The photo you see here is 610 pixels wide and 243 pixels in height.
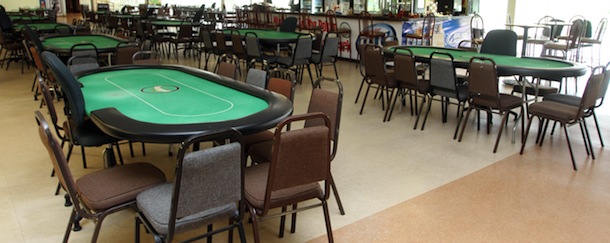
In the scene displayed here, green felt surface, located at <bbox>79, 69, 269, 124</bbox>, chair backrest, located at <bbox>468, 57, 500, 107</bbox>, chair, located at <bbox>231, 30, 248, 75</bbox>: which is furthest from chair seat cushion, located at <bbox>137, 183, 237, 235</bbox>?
chair, located at <bbox>231, 30, 248, 75</bbox>

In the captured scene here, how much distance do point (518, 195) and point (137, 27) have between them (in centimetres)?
851

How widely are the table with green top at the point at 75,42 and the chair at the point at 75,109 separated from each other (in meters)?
2.62

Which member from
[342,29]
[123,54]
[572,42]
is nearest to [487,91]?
[123,54]

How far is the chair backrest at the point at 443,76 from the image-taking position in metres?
4.60

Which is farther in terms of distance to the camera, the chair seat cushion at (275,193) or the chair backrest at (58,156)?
→ the chair seat cushion at (275,193)

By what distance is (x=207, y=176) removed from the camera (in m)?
1.83

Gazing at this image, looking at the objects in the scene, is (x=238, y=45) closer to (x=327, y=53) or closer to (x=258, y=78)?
(x=327, y=53)

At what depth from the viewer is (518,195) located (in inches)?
131

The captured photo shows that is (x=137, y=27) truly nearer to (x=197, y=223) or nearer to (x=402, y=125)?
(x=402, y=125)

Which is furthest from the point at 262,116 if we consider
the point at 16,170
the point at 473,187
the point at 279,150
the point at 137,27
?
the point at 137,27

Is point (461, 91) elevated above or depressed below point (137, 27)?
below

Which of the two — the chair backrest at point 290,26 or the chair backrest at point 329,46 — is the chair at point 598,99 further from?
the chair backrest at point 290,26

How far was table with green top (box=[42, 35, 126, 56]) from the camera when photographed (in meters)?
5.59

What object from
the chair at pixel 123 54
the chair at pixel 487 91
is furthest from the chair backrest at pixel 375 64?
the chair at pixel 123 54
